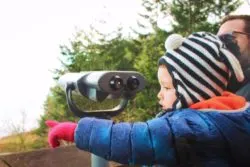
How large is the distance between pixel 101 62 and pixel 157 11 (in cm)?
287

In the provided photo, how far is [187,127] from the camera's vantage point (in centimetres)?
122

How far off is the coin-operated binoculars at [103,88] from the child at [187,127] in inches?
3.6

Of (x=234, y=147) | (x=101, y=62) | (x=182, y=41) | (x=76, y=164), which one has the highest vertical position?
(x=182, y=41)

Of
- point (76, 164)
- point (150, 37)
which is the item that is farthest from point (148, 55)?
point (76, 164)

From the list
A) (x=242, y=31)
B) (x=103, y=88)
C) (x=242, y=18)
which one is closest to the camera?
(x=103, y=88)

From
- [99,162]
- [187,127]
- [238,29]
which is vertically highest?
[238,29]

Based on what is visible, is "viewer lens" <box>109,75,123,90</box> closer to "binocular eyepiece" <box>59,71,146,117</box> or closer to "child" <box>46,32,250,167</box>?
"binocular eyepiece" <box>59,71,146,117</box>

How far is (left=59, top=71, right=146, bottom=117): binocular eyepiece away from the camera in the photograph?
53.1 inches

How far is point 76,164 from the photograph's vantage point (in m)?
2.05

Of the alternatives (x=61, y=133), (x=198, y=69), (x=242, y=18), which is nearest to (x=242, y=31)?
(x=242, y=18)

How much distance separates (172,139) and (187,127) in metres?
0.05

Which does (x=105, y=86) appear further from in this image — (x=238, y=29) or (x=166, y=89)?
(x=238, y=29)

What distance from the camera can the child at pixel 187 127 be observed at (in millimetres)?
1218

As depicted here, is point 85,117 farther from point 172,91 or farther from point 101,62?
point 101,62
